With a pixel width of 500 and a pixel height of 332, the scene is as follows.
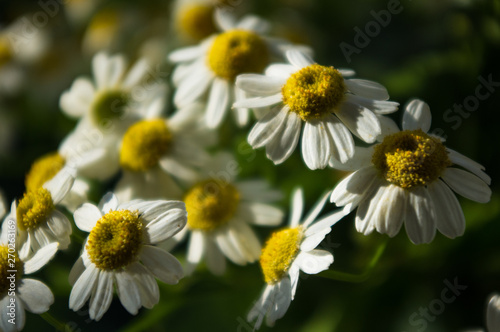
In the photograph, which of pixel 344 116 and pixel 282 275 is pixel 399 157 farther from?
pixel 282 275

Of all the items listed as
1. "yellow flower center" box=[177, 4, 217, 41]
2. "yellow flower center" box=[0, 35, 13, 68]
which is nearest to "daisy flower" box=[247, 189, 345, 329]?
"yellow flower center" box=[177, 4, 217, 41]

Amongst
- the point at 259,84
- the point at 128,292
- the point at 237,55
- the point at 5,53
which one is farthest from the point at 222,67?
the point at 5,53

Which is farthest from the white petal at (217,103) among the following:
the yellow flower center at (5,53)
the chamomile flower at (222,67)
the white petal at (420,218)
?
the yellow flower center at (5,53)

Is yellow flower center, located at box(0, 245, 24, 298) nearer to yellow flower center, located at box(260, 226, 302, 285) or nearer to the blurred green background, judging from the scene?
the blurred green background

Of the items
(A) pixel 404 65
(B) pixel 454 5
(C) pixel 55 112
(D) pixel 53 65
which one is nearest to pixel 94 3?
(D) pixel 53 65

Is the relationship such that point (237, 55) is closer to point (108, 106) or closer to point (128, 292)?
point (108, 106)

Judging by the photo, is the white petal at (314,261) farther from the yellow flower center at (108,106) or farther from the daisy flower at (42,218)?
the yellow flower center at (108,106)
